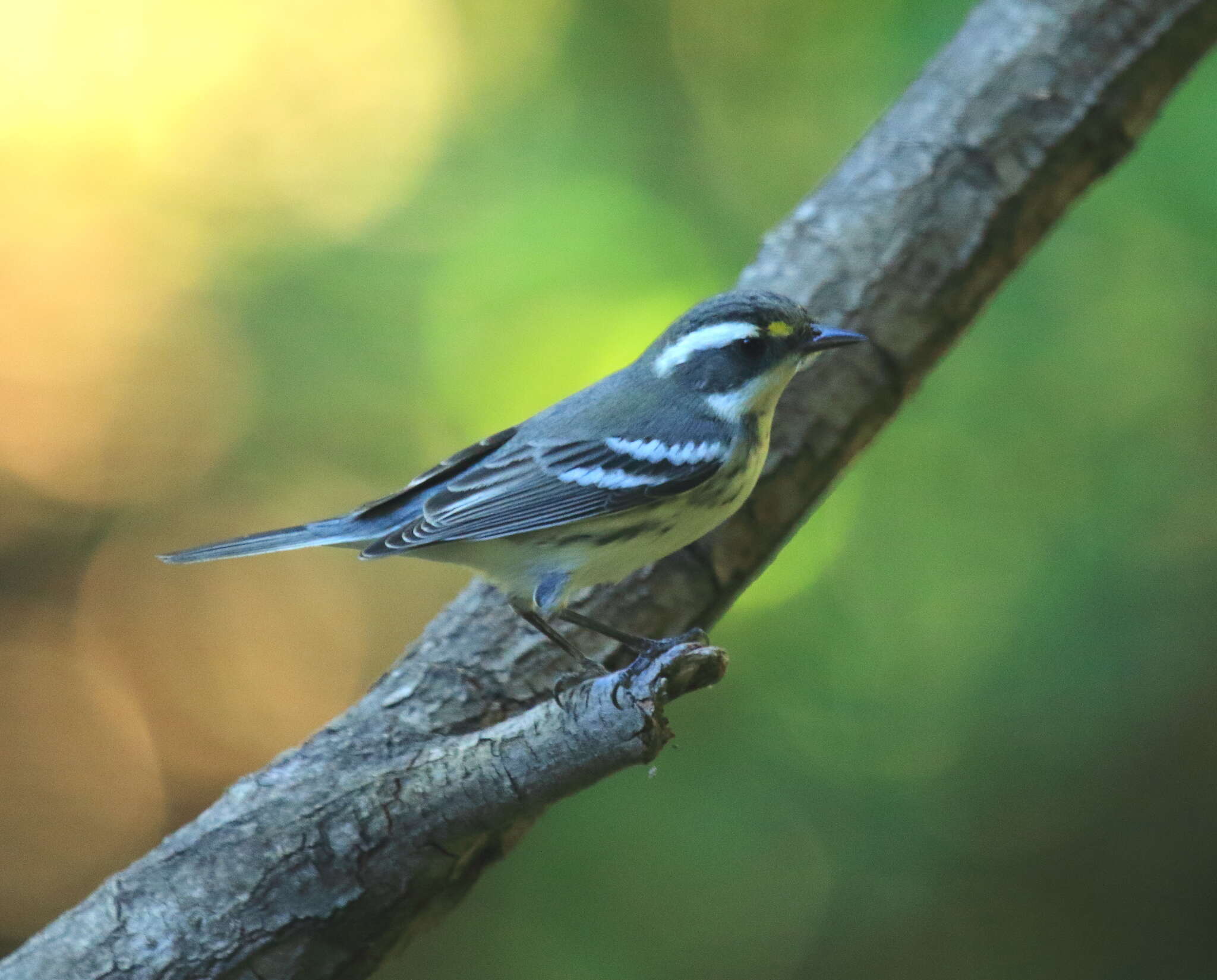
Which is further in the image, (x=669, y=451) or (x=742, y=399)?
(x=742, y=399)

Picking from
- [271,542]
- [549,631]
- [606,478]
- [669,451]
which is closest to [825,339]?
[669,451]

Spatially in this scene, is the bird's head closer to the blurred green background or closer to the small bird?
the small bird

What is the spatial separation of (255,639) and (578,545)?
2460 mm

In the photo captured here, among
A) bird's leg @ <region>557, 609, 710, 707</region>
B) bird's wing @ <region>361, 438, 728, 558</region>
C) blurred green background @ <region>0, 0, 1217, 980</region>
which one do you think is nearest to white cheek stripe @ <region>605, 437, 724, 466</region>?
bird's wing @ <region>361, 438, 728, 558</region>

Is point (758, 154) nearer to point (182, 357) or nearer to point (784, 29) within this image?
point (784, 29)

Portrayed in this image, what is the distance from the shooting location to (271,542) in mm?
2873

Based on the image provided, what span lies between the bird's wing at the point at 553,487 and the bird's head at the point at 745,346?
220mm

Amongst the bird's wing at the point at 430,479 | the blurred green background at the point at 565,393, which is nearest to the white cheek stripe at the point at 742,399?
the bird's wing at the point at 430,479

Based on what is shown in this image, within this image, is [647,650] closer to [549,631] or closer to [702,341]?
[549,631]

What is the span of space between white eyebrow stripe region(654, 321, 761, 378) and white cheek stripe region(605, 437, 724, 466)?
295 mm

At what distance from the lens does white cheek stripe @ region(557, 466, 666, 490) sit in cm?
285

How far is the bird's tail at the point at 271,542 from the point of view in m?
2.81

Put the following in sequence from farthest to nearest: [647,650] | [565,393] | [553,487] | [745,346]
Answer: [565,393], [745,346], [553,487], [647,650]

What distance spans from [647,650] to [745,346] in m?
0.86
